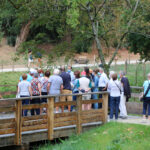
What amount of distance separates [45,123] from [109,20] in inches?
450

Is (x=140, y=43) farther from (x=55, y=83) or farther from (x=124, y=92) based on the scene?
(x=55, y=83)

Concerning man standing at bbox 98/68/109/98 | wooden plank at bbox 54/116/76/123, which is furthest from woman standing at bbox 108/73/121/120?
wooden plank at bbox 54/116/76/123

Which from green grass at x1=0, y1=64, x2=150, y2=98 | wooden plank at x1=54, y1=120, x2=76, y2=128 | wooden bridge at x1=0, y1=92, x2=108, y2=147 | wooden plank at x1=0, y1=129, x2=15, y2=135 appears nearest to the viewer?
wooden plank at x1=0, y1=129, x2=15, y2=135

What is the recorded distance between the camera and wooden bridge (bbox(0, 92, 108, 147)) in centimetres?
922

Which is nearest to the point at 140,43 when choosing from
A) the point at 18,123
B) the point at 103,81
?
the point at 103,81

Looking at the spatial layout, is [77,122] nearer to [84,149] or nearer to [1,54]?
[84,149]

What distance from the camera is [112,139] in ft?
31.4

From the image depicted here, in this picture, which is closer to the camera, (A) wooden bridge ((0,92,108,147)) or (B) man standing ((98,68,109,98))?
(A) wooden bridge ((0,92,108,147))

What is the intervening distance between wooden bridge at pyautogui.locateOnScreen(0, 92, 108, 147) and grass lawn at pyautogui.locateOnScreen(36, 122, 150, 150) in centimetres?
33

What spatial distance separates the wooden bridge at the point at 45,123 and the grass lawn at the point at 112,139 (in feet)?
1.08

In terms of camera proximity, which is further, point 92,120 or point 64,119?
point 92,120

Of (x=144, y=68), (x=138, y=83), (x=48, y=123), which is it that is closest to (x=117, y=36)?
(x=144, y=68)

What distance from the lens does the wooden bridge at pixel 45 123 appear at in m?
9.22

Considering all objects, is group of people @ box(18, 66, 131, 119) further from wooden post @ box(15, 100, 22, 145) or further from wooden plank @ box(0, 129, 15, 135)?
wooden plank @ box(0, 129, 15, 135)
